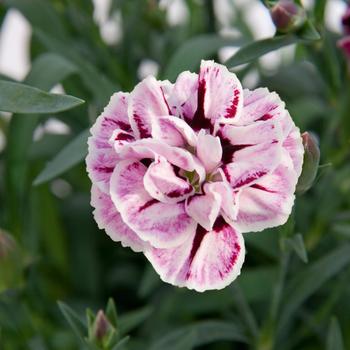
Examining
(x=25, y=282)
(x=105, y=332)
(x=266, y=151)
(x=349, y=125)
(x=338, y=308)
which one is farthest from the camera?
(x=349, y=125)

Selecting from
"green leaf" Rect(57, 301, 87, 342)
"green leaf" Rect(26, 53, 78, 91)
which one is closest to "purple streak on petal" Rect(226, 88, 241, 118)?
"green leaf" Rect(57, 301, 87, 342)

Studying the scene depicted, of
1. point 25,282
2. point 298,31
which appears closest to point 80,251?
point 25,282

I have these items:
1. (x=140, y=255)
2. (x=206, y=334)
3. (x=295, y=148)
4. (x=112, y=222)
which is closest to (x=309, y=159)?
(x=295, y=148)

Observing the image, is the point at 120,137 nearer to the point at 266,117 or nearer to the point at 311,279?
the point at 266,117

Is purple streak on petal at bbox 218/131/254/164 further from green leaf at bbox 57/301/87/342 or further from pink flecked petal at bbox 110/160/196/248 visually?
green leaf at bbox 57/301/87/342

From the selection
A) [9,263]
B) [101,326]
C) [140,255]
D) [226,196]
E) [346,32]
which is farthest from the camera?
[140,255]

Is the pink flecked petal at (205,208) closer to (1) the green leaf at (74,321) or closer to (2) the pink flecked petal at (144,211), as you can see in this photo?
(2) the pink flecked petal at (144,211)

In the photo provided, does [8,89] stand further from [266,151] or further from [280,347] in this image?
[280,347]
